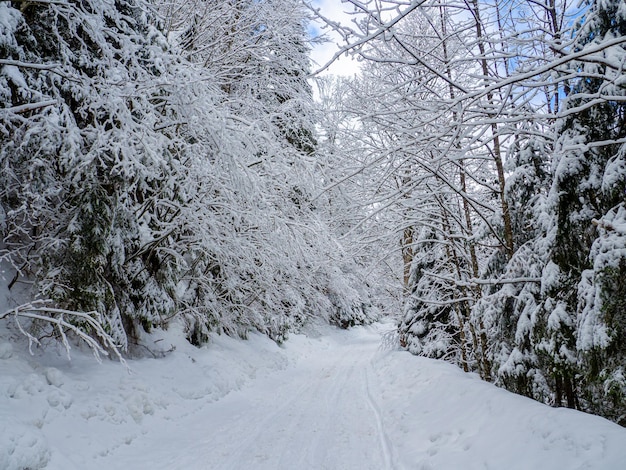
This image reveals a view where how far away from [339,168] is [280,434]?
13.8 ft

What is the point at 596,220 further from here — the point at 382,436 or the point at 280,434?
the point at 280,434

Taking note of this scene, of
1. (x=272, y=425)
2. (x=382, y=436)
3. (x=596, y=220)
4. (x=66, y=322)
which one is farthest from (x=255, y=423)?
(x=596, y=220)

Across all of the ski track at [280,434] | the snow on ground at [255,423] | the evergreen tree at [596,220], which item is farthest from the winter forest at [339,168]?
the ski track at [280,434]

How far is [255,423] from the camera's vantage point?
19.9ft

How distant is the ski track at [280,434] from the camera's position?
4.51m

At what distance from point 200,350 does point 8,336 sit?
15.7 feet

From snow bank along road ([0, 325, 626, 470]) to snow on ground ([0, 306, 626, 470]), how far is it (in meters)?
0.02

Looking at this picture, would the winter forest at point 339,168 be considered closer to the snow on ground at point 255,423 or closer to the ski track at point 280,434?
the snow on ground at point 255,423

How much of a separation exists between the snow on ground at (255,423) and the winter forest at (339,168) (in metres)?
0.58

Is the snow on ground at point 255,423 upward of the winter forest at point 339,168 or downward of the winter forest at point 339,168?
downward

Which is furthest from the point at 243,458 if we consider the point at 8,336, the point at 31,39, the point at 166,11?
the point at 166,11

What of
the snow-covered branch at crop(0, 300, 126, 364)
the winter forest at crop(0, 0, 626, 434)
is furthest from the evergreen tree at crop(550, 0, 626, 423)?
the snow-covered branch at crop(0, 300, 126, 364)

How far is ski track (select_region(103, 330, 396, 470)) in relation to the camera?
4.51 m

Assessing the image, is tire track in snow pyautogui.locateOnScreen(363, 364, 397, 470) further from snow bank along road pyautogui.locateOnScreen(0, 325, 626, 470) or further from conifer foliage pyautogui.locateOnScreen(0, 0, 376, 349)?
conifer foliage pyautogui.locateOnScreen(0, 0, 376, 349)
